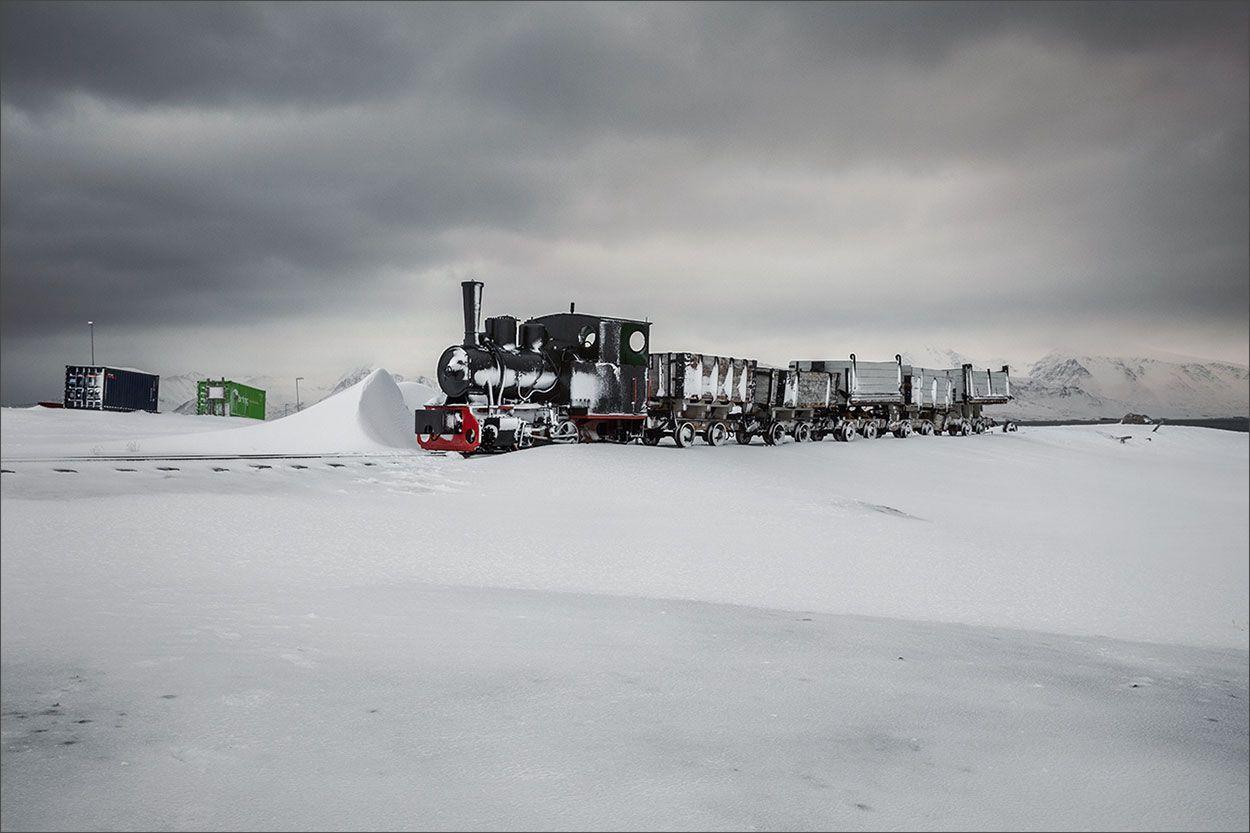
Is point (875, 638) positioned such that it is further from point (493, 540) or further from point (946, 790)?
point (493, 540)

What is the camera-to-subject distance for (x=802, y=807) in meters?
3.12

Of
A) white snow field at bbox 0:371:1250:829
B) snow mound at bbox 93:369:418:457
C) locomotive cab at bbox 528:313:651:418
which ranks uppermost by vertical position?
locomotive cab at bbox 528:313:651:418

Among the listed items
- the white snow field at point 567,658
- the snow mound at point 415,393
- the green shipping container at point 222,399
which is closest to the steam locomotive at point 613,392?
the white snow field at point 567,658

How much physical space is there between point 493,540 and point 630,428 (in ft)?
44.2

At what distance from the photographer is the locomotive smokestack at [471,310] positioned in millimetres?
17641

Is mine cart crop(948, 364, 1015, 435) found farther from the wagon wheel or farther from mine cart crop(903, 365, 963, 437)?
the wagon wheel

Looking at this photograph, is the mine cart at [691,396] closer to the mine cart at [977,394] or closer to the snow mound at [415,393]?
the snow mound at [415,393]

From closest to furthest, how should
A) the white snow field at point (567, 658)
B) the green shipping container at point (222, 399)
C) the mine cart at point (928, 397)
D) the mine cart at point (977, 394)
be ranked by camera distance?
the white snow field at point (567, 658)
the mine cart at point (928, 397)
the mine cart at point (977, 394)
the green shipping container at point (222, 399)

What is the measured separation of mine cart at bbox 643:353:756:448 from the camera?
71.9 feet

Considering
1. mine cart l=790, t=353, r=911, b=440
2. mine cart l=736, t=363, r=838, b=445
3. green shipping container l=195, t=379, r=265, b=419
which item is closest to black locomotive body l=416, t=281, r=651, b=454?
mine cart l=736, t=363, r=838, b=445

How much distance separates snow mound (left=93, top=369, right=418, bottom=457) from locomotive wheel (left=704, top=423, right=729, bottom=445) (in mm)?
8911

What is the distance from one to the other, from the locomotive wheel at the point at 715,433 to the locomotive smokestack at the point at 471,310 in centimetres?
897

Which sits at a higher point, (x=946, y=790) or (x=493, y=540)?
(x=493, y=540)

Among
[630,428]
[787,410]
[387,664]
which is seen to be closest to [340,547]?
[387,664]
